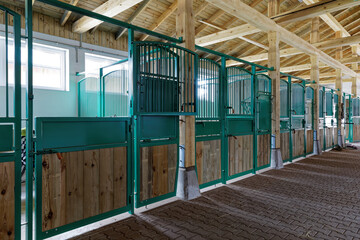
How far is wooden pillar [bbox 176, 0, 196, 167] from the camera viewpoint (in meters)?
2.82

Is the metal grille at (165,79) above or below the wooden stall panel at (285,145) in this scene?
above

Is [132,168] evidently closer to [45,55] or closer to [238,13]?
[238,13]

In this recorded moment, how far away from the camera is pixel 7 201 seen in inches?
64.3

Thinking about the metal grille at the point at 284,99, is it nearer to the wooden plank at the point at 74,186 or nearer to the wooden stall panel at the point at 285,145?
the wooden stall panel at the point at 285,145

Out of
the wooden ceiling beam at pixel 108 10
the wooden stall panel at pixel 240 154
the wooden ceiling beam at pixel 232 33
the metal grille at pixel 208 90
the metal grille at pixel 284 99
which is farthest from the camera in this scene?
the metal grille at pixel 284 99

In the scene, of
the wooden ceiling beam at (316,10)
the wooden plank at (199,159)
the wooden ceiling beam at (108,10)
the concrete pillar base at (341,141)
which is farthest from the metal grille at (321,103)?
the wooden ceiling beam at (108,10)

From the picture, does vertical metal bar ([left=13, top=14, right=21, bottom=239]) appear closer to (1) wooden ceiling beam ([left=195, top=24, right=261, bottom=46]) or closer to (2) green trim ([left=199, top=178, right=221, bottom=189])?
(2) green trim ([left=199, top=178, right=221, bottom=189])

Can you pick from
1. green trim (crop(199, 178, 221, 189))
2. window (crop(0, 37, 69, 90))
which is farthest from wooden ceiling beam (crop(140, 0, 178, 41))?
green trim (crop(199, 178, 221, 189))

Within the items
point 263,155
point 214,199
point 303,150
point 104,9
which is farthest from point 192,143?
point 303,150

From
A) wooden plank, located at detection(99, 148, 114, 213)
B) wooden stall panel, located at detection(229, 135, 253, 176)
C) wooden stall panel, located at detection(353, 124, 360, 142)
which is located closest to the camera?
wooden plank, located at detection(99, 148, 114, 213)

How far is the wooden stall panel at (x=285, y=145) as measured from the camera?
16.3ft

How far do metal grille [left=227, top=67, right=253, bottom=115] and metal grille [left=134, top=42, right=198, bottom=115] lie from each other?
1.09 metres

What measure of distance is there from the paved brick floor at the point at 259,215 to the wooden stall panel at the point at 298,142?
178 cm

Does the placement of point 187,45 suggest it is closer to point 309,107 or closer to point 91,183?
Result: point 91,183
